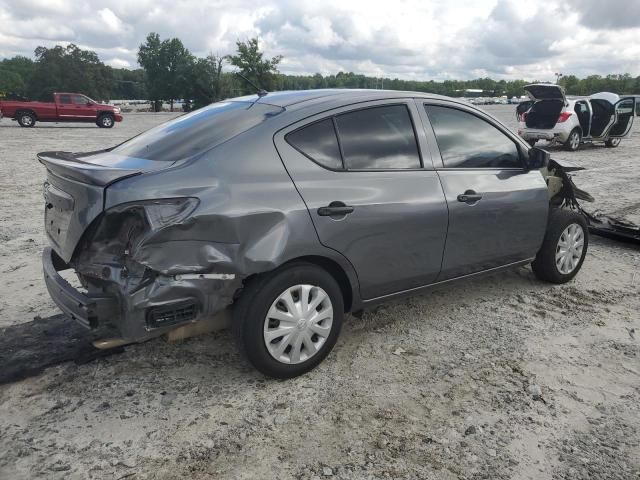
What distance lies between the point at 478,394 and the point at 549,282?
2.17 meters

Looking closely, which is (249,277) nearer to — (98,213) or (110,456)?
(98,213)

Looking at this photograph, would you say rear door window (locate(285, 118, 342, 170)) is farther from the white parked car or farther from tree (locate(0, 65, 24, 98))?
tree (locate(0, 65, 24, 98))

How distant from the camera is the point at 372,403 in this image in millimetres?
2992

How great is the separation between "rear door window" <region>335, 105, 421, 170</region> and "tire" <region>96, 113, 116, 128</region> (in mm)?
24471

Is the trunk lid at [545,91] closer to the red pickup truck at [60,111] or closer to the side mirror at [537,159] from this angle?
the side mirror at [537,159]

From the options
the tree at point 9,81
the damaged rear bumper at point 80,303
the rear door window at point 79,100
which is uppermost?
the tree at point 9,81

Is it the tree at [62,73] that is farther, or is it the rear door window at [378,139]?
the tree at [62,73]

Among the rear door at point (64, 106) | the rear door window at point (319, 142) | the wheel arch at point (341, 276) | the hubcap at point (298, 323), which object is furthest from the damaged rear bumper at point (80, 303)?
the rear door at point (64, 106)

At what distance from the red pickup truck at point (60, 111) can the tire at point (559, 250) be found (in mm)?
24343

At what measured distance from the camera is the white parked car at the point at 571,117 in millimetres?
15836

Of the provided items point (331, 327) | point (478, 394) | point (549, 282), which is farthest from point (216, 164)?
point (549, 282)

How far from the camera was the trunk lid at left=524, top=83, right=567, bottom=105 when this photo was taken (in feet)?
49.8

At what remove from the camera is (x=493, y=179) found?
13.3 feet

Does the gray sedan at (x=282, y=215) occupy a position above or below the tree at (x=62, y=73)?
below
